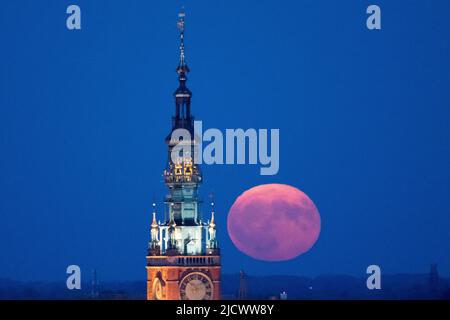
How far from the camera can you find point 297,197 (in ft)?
490

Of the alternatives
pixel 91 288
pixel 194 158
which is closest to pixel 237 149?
pixel 194 158

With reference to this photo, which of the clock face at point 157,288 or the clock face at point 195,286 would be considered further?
the clock face at point 157,288

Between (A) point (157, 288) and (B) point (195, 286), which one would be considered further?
(A) point (157, 288)

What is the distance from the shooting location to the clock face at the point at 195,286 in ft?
476

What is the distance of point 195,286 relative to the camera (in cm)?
14550

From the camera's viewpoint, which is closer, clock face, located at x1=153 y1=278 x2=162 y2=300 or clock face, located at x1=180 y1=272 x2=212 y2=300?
clock face, located at x1=180 y1=272 x2=212 y2=300

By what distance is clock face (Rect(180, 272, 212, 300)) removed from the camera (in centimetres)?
14500

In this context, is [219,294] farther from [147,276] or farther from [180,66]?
[180,66]
